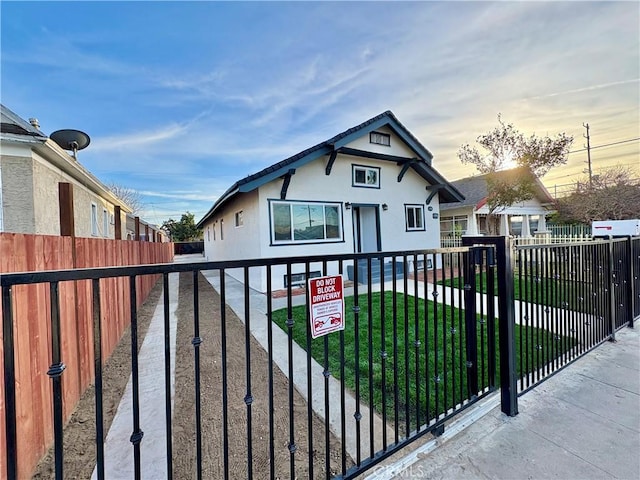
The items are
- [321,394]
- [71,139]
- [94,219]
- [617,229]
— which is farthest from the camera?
[94,219]

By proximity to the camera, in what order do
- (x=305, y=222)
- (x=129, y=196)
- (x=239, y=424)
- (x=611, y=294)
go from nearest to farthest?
1. (x=239, y=424)
2. (x=611, y=294)
3. (x=305, y=222)
4. (x=129, y=196)

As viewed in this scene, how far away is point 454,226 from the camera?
17.4m

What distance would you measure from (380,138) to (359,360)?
334 inches

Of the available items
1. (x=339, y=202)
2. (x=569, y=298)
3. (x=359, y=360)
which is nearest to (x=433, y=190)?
(x=339, y=202)

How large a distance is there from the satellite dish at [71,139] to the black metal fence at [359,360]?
318 inches

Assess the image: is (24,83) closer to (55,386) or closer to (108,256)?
(108,256)

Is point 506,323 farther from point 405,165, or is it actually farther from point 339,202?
point 405,165

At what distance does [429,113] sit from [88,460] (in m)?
9.90

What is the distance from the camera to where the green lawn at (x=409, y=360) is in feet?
6.06

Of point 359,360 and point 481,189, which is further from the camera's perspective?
point 481,189

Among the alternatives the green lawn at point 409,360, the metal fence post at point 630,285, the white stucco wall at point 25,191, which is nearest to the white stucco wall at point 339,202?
the green lawn at point 409,360

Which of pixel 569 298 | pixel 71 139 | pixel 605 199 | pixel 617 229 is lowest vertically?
pixel 569 298

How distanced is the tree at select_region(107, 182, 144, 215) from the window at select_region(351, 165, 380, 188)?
30675mm

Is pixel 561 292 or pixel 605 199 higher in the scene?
pixel 605 199
